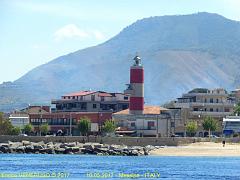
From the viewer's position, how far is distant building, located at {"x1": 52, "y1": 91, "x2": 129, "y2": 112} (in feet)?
539

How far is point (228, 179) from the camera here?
73.4 meters

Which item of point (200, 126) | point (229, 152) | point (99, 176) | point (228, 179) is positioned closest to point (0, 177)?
point (99, 176)

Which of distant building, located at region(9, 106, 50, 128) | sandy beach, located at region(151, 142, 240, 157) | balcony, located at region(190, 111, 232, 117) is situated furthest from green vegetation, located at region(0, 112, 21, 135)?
balcony, located at region(190, 111, 232, 117)

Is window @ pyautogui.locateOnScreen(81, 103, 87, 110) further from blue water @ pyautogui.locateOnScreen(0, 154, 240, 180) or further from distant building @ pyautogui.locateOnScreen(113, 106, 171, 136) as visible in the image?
blue water @ pyautogui.locateOnScreen(0, 154, 240, 180)

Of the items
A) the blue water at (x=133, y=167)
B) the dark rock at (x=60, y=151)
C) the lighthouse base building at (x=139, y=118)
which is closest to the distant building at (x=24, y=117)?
the lighthouse base building at (x=139, y=118)

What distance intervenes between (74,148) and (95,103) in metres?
45.4

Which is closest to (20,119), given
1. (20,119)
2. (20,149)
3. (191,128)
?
(20,119)

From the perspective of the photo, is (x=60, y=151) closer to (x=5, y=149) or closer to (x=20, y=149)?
(x=20, y=149)

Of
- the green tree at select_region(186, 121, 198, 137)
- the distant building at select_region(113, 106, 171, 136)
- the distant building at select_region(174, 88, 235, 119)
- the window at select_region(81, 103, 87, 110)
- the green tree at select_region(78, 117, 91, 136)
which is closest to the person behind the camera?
the green tree at select_region(78, 117, 91, 136)

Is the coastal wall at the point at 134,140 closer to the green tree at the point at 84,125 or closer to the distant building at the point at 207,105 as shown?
the green tree at the point at 84,125

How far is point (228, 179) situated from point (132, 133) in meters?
71.6

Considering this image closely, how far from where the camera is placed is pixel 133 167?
89188mm

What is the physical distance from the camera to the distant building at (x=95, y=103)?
164 m

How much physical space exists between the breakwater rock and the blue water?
18.1ft
